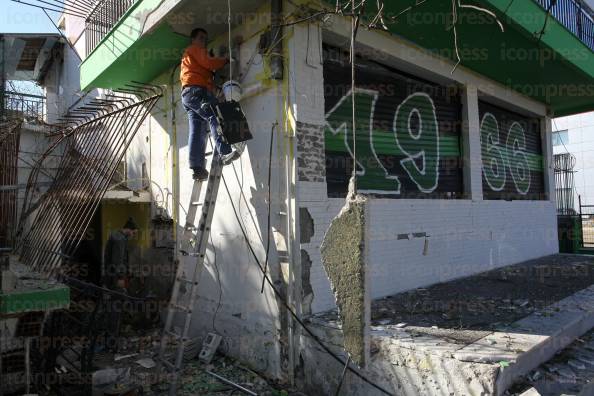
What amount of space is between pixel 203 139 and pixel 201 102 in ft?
1.41

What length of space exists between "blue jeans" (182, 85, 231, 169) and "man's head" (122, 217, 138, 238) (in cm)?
272

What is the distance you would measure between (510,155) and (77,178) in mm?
8146

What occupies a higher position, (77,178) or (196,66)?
(196,66)

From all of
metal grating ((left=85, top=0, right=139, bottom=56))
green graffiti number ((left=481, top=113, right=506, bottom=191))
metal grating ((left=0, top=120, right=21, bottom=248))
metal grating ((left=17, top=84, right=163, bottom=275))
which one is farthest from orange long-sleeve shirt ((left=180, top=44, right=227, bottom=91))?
green graffiti number ((left=481, top=113, right=506, bottom=191))

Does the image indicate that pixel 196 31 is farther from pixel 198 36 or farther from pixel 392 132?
pixel 392 132

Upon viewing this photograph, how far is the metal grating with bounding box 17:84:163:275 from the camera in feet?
19.1

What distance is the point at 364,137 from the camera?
5.70 meters

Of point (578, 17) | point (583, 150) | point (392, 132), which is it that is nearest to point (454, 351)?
point (392, 132)

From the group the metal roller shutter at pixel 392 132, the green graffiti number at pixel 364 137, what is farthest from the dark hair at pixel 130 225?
the green graffiti number at pixel 364 137

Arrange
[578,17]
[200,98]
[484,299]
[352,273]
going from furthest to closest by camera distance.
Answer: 1. [578,17]
2. [484,299]
3. [200,98]
4. [352,273]

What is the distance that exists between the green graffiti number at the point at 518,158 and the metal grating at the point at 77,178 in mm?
6966

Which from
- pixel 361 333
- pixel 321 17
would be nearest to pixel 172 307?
pixel 361 333

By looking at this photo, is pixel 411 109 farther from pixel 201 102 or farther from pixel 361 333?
pixel 361 333

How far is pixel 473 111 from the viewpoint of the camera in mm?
7418
